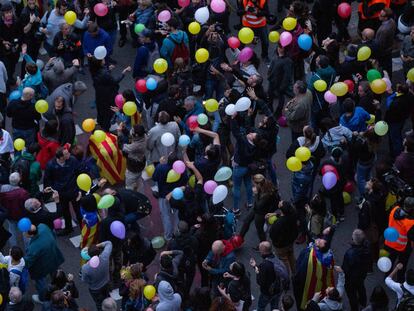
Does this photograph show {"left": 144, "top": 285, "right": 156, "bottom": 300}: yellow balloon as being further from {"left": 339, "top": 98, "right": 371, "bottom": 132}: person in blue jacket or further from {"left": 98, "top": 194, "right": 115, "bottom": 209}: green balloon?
{"left": 339, "top": 98, "right": 371, "bottom": 132}: person in blue jacket

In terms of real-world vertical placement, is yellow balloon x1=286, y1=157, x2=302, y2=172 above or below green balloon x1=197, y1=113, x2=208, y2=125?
below

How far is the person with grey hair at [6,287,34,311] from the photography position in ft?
36.8

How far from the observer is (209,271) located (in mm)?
11750

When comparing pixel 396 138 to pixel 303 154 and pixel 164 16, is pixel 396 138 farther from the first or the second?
pixel 164 16

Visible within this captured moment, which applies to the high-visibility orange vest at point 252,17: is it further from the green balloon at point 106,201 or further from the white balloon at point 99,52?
the green balloon at point 106,201

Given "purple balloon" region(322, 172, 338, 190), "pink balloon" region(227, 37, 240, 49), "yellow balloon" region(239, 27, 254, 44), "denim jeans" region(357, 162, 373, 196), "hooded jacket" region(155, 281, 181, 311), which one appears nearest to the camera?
"hooded jacket" region(155, 281, 181, 311)

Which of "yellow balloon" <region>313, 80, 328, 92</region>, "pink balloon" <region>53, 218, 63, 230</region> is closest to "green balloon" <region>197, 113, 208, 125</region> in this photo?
"yellow balloon" <region>313, 80, 328, 92</region>

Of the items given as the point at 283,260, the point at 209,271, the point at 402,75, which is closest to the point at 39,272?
the point at 209,271

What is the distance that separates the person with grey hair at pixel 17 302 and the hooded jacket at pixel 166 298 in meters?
1.58

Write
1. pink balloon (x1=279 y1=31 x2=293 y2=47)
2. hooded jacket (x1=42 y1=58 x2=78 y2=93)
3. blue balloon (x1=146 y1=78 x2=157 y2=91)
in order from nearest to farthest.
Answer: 1. blue balloon (x1=146 y1=78 x2=157 y2=91)
2. hooded jacket (x1=42 y1=58 x2=78 y2=93)
3. pink balloon (x1=279 y1=31 x2=293 y2=47)

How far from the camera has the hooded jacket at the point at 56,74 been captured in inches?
581

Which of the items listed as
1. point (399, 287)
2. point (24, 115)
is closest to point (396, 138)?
point (399, 287)

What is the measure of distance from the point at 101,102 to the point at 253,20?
3258 millimetres

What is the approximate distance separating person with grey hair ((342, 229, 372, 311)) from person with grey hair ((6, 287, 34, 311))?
12.5 feet
